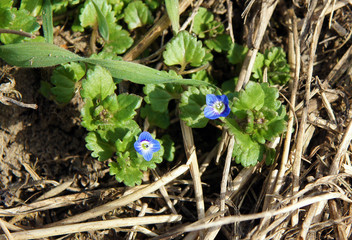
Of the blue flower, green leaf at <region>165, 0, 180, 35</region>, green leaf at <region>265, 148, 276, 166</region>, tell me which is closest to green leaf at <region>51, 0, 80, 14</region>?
green leaf at <region>165, 0, 180, 35</region>

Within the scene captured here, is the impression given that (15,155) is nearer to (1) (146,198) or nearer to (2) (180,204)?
(1) (146,198)

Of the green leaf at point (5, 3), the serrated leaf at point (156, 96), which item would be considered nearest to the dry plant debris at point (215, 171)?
the serrated leaf at point (156, 96)

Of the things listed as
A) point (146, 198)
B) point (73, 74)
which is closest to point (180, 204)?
point (146, 198)

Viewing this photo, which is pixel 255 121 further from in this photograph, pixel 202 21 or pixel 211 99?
pixel 202 21

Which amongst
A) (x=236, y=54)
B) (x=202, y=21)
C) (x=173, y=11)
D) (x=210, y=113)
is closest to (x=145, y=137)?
(x=210, y=113)

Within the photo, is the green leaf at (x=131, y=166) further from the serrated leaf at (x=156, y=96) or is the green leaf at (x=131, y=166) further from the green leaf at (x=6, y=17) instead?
the green leaf at (x=6, y=17)
